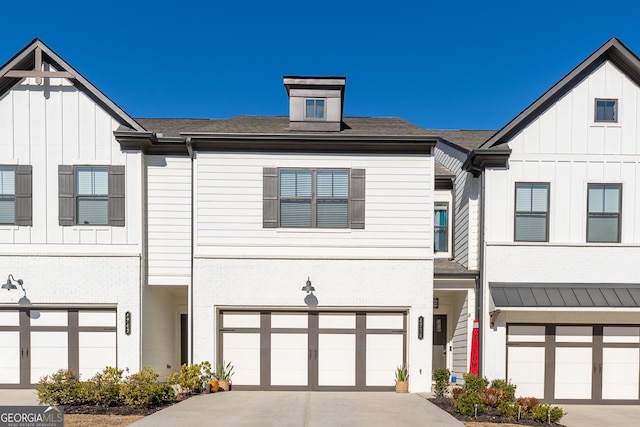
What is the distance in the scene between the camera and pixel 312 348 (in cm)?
1382

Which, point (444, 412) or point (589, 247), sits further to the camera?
point (589, 247)

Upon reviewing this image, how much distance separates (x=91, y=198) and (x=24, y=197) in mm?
1721

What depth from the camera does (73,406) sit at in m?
11.2

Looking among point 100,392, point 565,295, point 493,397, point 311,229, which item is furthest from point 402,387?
point 100,392

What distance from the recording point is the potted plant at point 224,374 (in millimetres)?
13461

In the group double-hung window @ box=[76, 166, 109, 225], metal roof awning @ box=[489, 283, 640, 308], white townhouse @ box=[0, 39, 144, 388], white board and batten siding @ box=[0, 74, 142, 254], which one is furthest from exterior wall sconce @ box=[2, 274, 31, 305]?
metal roof awning @ box=[489, 283, 640, 308]

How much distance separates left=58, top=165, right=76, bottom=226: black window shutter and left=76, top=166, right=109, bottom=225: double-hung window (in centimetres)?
12

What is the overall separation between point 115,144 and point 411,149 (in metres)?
7.97

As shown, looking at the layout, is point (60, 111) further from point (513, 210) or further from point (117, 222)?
point (513, 210)

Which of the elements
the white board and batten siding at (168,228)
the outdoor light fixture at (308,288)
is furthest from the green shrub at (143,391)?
the outdoor light fixture at (308,288)

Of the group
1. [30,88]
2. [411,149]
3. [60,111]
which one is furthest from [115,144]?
[411,149]

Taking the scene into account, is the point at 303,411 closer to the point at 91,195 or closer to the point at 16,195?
the point at 91,195

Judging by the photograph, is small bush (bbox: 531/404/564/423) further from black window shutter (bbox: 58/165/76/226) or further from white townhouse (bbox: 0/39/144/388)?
black window shutter (bbox: 58/165/76/226)

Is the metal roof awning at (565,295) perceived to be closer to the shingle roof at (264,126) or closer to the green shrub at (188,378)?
the shingle roof at (264,126)
